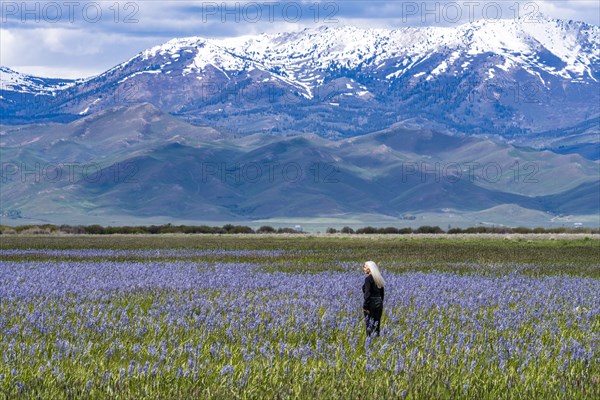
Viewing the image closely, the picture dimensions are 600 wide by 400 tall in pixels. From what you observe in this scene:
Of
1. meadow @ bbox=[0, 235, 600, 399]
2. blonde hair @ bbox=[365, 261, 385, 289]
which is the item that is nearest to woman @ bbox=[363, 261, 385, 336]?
blonde hair @ bbox=[365, 261, 385, 289]

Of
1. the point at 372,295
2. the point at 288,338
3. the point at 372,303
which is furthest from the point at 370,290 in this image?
the point at 288,338

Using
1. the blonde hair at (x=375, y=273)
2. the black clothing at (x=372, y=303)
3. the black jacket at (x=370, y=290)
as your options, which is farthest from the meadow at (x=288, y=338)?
the blonde hair at (x=375, y=273)

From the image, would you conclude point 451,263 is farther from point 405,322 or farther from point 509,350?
point 509,350

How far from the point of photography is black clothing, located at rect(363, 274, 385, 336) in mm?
17484

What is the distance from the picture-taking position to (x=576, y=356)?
15766 mm

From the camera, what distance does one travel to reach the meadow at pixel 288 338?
1327cm

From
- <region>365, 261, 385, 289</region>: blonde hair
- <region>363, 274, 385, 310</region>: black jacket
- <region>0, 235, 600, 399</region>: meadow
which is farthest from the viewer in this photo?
<region>363, 274, 385, 310</region>: black jacket

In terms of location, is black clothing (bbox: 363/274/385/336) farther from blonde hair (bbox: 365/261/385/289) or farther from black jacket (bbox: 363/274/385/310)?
blonde hair (bbox: 365/261/385/289)

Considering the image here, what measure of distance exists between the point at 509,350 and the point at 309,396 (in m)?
5.44

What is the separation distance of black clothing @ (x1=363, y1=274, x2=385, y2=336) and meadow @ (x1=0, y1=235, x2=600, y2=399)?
348 millimetres

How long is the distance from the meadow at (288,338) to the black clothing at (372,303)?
0.35 meters

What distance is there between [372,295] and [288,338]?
6.08ft

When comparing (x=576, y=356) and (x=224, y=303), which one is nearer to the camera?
(x=576, y=356)

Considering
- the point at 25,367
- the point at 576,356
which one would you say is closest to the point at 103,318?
the point at 25,367
